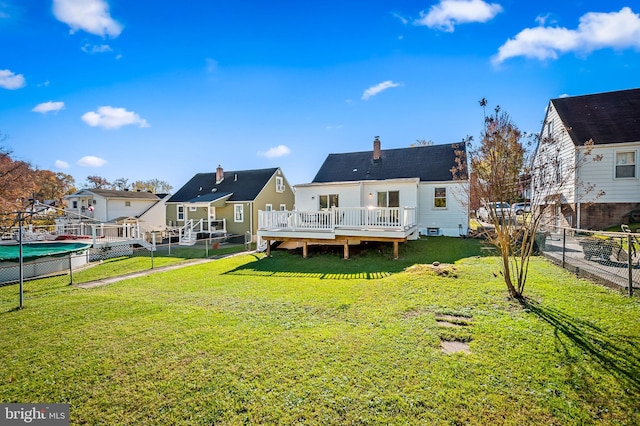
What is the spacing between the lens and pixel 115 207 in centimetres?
2525

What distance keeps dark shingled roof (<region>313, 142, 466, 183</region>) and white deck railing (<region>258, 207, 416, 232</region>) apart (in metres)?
5.71

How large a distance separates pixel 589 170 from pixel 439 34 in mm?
10250

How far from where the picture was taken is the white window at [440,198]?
54.5 ft

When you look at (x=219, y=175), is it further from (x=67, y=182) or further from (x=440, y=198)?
(x=67, y=182)

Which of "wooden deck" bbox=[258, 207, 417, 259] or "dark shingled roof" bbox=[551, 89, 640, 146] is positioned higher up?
"dark shingled roof" bbox=[551, 89, 640, 146]

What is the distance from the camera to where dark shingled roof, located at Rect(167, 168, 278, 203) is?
23.4m

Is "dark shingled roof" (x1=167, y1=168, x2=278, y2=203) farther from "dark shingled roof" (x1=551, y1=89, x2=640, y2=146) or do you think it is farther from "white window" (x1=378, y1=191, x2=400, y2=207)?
"dark shingled roof" (x1=551, y1=89, x2=640, y2=146)

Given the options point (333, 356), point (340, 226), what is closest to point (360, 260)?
point (340, 226)

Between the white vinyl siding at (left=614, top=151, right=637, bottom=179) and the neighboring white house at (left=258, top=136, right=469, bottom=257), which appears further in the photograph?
the white vinyl siding at (left=614, top=151, right=637, bottom=179)

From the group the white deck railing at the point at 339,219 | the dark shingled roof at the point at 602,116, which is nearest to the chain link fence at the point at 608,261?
the white deck railing at the point at 339,219

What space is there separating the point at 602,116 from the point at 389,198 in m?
11.7

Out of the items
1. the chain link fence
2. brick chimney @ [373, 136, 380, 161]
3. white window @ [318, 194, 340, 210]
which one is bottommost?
the chain link fence

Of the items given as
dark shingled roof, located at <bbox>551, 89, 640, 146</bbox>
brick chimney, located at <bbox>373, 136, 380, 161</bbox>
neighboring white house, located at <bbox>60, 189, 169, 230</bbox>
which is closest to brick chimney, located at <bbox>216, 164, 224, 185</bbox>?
neighboring white house, located at <bbox>60, 189, 169, 230</bbox>

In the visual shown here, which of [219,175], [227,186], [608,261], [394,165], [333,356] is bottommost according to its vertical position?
[333,356]
